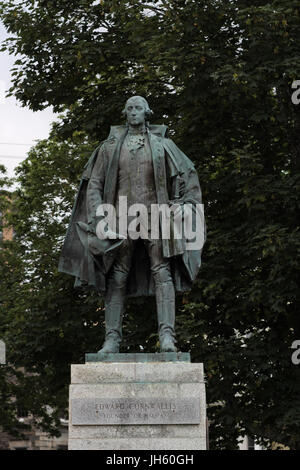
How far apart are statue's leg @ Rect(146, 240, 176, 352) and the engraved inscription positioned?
77 centimetres

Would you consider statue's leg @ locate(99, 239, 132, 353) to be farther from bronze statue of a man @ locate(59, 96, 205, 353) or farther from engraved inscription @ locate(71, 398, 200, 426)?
engraved inscription @ locate(71, 398, 200, 426)

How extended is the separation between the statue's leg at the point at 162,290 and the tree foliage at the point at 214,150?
6.06m

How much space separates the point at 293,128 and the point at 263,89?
104 centimetres

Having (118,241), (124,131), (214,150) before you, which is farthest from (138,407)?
(214,150)

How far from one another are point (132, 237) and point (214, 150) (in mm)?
8770

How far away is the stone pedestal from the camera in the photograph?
945cm

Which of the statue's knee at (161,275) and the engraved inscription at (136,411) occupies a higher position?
the statue's knee at (161,275)

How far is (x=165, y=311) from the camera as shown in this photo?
33.5 feet

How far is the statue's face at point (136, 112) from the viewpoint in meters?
10.7

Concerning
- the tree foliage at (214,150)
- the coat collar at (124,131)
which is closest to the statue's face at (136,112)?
the coat collar at (124,131)

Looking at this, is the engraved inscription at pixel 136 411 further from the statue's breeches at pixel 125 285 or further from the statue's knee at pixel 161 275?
the statue's knee at pixel 161 275

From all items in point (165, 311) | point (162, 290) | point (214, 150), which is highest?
point (214, 150)

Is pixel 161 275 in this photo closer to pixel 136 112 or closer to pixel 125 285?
pixel 125 285

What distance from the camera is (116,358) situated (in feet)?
32.3
